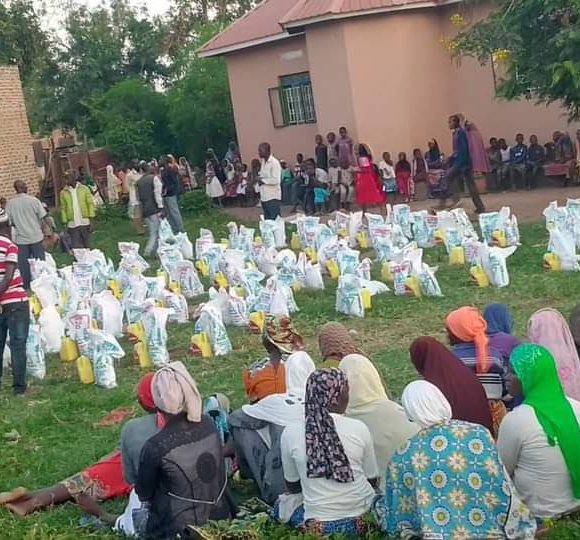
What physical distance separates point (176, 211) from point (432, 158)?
5520 mm

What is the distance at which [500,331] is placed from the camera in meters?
6.25

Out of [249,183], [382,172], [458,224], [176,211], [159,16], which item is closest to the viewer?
[458,224]

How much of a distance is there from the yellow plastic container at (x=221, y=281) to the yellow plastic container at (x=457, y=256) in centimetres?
252

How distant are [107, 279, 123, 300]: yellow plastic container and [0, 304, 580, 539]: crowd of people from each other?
5986 mm

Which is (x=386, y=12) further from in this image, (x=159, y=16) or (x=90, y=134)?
(x=159, y=16)

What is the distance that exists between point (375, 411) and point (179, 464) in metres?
1.01

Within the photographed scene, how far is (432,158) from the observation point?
20.2 m

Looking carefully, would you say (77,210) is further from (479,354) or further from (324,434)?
(324,434)

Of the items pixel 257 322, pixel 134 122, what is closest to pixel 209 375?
pixel 257 322

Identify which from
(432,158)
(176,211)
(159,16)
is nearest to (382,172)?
(432,158)

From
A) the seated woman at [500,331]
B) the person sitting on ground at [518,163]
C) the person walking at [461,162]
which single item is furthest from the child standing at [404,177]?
the seated woman at [500,331]

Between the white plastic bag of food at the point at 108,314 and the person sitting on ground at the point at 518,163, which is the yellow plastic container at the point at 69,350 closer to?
Result: the white plastic bag of food at the point at 108,314

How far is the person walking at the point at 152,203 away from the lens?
1595 centimetres

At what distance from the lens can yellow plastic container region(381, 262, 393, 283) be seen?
1108 centimetres
